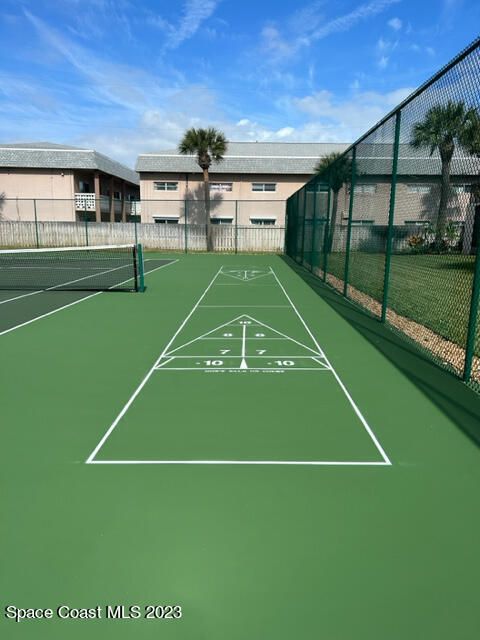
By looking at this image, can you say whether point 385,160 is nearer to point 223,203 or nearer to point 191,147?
point 191,147

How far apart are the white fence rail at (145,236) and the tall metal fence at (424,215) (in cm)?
1389

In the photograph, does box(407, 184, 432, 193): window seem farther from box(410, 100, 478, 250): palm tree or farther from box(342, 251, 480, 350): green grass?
box(342, 251, 480, 350): green grass

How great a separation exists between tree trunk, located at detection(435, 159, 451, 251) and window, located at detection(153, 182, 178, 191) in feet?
91.7

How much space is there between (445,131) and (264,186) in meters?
29.1

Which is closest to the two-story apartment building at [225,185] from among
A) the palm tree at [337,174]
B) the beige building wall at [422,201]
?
the palm tree at [337,174]

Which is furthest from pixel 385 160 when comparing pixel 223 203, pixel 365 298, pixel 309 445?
pixel 223 203

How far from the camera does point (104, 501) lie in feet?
9.49

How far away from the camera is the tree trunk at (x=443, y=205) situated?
6.76 m

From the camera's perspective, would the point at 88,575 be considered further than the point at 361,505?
No

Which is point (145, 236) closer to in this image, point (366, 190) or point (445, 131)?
point (366, 190)

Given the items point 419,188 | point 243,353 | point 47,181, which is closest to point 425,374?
point 243,353

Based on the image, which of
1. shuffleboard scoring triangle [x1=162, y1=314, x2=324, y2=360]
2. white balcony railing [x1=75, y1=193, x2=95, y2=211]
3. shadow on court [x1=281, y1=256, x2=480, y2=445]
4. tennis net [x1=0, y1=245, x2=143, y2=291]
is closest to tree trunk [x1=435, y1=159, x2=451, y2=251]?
shadow on court [x1=281, y1=256, x2=480, y2=445]

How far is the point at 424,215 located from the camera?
29.7ft

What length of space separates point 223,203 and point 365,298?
2455 cm
